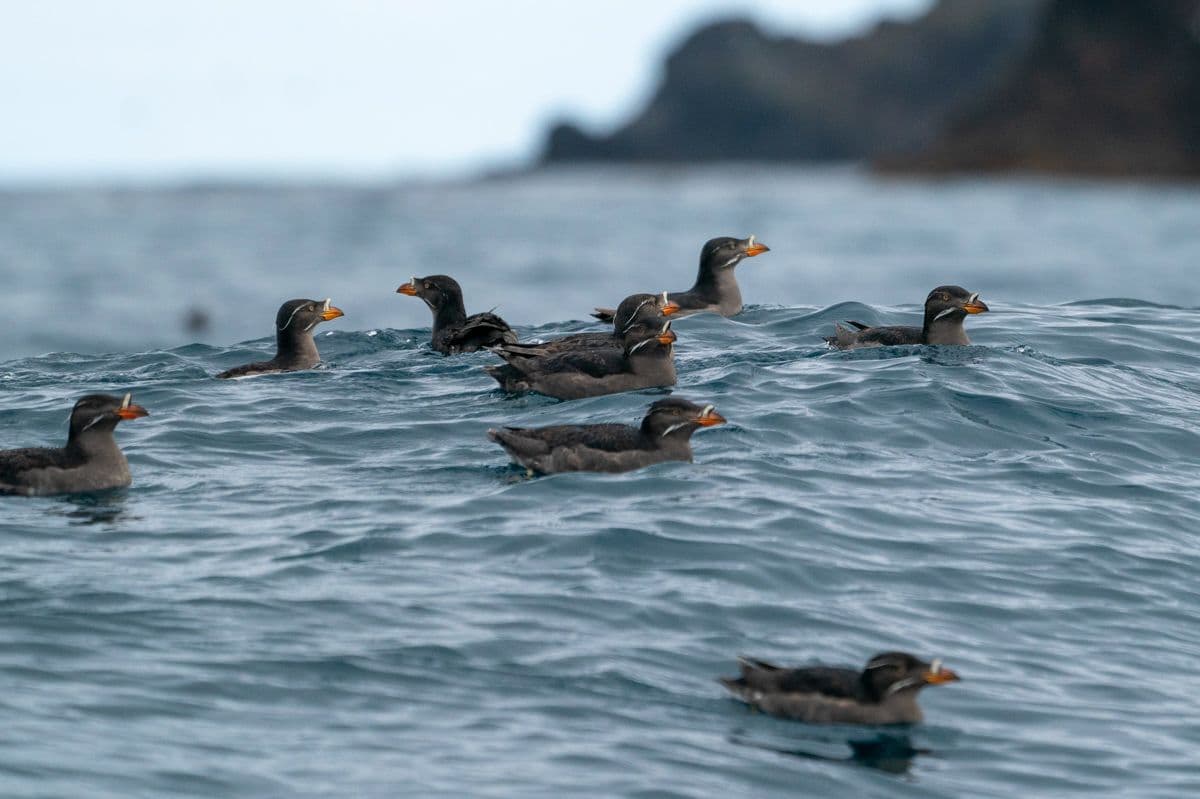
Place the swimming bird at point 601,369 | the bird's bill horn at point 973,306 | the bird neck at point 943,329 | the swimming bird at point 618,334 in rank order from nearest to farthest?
the swimming bird at point 601,369, the swimming bird at point 618,334, the bird's bill horn at point 973,306, the bird neck at point 943,329

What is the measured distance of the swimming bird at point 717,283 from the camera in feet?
77.8

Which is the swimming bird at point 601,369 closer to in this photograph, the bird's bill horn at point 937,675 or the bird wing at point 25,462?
the bird wing at point 25,462

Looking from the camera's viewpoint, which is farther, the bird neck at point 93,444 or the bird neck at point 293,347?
the bird neck at point 293,347

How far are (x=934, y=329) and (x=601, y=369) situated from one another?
14.3 ft

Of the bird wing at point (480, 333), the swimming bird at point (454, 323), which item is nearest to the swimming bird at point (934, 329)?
the bird wing at point (480, 333)

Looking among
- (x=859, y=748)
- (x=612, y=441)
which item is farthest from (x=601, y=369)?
(x=859, y=748)

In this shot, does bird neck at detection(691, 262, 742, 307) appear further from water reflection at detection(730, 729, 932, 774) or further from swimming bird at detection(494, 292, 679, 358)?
water reflection at detection(730, 729, 932, 774)

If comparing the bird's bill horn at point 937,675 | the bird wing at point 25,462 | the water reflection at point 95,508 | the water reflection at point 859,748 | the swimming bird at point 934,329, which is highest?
the swimming bird at point 934,329

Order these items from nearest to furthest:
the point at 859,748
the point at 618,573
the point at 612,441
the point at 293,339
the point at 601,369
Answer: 1. the point at 859,748
2. the point at 618,573
3. the point at 612,441
4. the point at 601,369
5. the point at 293,339

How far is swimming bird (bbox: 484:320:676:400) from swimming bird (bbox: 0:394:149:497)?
178 inches

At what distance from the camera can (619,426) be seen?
52.9ft

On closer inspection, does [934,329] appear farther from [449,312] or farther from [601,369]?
[449,312]

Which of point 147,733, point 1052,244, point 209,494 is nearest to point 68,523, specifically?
point 209,494

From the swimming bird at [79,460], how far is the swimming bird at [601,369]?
14.8 ft
